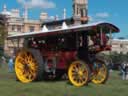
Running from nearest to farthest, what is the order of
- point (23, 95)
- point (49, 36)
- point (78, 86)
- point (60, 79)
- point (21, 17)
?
point (23, 95)
point (78, 86)
point (49, 36)
point (60, 79)
point (21, 17)

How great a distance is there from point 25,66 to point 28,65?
0.26 meters

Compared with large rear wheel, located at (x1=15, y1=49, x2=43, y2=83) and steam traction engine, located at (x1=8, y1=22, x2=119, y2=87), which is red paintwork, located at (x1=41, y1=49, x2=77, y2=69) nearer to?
steam traction engine, located at (x1=8, y1=22, x2=119, y2=87)

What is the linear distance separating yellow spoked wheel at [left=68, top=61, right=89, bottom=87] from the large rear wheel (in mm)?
1600

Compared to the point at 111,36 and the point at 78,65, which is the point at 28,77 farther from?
the point at 111,36

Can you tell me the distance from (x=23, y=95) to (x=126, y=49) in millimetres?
104924

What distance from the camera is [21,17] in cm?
11569

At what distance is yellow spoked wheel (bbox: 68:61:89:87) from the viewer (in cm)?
1889

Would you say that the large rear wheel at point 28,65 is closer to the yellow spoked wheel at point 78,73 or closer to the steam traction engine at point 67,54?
the steam traction engine at point 67,54

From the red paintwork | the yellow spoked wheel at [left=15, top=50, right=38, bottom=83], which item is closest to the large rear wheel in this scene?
the yellow spoked wheel at [left=15, top=50, right=38, bottom=83]

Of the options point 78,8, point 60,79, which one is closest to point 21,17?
point 78,8

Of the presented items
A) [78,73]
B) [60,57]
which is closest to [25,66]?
[60,57]

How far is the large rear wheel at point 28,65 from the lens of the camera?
2048cm

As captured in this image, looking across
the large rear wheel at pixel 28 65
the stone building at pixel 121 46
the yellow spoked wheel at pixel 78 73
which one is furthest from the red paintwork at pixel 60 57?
the stone building at pixel 121 46

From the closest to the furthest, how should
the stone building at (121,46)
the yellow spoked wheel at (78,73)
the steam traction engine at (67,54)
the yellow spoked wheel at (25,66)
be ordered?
the yellow spoked wheel at (78,73) < the steam traction engine at (67,54) < the yellow spoked wheel at (25,66) < the stone building at (121,46)
